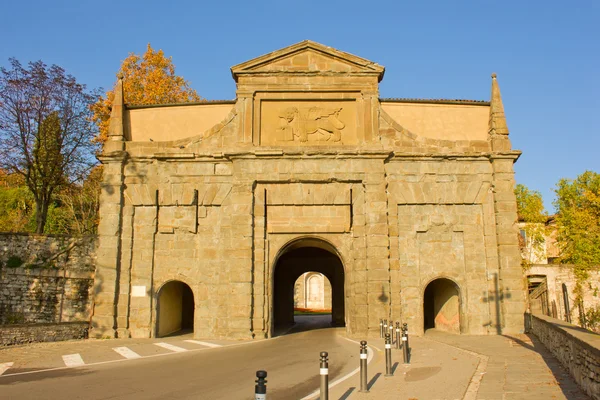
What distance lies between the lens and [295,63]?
2141 centimetres

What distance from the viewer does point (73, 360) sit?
1353cm

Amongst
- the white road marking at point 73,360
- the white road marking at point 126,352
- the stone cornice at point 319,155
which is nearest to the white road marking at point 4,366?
the white road marking at point 73,360

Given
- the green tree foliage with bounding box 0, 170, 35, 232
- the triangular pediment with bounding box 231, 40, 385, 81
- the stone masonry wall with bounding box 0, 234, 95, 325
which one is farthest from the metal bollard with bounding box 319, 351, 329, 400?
the green tree foliage with bounding box 0, 170, 35, 232

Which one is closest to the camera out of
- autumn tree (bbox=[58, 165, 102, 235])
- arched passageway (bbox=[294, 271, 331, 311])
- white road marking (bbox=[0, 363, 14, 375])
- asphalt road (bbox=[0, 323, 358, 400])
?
asphalt road (bbox=[0, 323, 358, 400])

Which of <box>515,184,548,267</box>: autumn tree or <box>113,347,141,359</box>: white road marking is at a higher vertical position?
<box>515,184,548,267</box>: autumn tree

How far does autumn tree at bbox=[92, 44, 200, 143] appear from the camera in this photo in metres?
32.9

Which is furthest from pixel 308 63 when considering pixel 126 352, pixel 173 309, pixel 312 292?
pixel 312 292

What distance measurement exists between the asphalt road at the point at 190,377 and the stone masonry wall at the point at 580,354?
4.44 meters

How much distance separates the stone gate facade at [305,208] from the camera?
785 inches

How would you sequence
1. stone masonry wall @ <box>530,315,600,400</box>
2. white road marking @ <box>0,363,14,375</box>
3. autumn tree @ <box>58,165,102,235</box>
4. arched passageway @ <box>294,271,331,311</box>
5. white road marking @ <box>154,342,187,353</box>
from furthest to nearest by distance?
arched passageway @ <box>294,271,331,311</box> → autumn tree @ <box>58,165,102,235</box> → white road marking @ <box>154,342,187,353</box> → white road marking @ <box>0,363,14,375</box> → stone masonry wall @ <box>530,315,600,400</box>

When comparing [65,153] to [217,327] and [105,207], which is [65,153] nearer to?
[105,207]

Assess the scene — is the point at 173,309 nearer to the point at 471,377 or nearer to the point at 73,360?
the point at 73,360

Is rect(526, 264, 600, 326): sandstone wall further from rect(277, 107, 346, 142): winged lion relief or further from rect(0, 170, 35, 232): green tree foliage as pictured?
rect(0, 170, 35, 232): green tree foliage

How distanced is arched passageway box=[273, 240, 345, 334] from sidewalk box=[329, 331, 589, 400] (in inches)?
558
